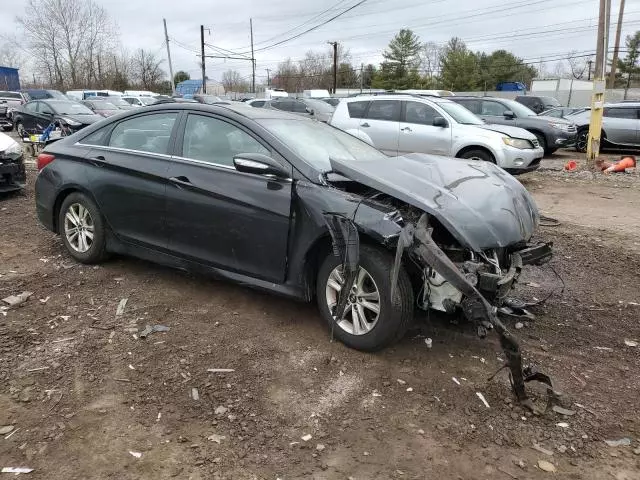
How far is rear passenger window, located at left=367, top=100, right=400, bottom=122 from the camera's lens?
10930 millimetres

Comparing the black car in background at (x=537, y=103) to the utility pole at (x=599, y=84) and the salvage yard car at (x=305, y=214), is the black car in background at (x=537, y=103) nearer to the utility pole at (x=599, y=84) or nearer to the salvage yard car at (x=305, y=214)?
the utility pole at (x=599, y=84)

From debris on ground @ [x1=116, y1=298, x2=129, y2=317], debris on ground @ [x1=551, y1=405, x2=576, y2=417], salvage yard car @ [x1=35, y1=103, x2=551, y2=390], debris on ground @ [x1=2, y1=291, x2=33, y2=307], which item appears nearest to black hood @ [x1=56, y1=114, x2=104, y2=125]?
salvage yard car @ [x1=35, y1=103, x2=551, y2=390]

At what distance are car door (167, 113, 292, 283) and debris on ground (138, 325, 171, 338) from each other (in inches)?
23.2

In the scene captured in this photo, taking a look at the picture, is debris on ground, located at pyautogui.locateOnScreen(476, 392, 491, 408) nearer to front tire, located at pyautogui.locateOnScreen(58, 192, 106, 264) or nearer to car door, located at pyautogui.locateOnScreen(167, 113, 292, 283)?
car door, located at pyautogui.locateOnScreen(167, 113, 292, 283)

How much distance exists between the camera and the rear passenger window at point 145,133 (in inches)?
176

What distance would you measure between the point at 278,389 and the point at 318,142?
207 cm

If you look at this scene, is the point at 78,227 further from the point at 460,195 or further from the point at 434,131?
the point at 434,131

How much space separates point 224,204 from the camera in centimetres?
394

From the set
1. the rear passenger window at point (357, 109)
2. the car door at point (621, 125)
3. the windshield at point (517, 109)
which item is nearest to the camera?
the rear passenger window at point (357, 109)

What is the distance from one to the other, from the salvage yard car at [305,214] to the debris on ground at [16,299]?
709 mm

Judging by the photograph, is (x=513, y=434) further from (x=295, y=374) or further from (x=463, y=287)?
(x=295, y=374)

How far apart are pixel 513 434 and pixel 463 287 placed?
2.61 feet

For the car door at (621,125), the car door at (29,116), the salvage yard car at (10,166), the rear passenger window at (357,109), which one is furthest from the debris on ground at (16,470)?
the car door at (29,116)

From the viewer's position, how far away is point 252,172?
3717 millimetres
